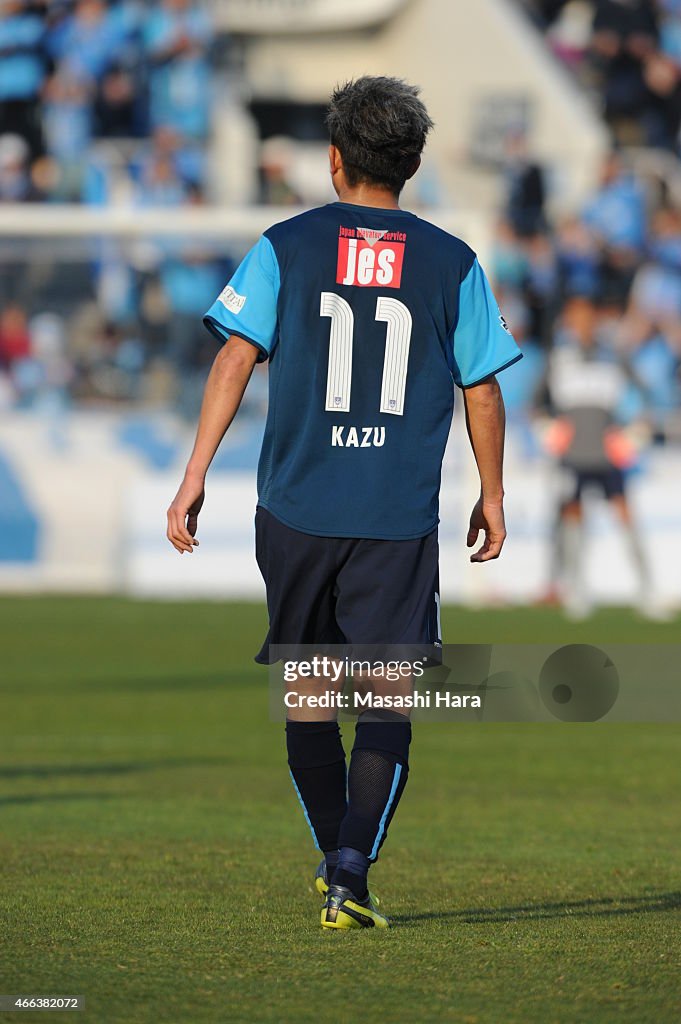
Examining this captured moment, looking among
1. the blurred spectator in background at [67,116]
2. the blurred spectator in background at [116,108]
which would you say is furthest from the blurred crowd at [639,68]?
the blurred spectator in background at [67,116]

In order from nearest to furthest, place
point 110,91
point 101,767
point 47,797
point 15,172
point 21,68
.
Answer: point 47,797, point 101,767, point 15,172, point 21,68, point 110,91

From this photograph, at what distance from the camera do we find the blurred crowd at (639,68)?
26125 millimetres

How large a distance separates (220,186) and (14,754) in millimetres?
15467

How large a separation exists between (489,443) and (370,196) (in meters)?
0.64

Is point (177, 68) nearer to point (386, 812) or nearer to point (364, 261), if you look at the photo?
point (364, 261)

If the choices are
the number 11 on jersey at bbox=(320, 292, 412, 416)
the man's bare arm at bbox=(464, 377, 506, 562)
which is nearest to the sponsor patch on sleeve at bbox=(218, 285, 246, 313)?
the number 11 on jersey at bbox=(320, 292, 412, 416)

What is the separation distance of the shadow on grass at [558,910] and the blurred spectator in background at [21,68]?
17562 mm

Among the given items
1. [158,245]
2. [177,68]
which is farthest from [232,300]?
[177,68]

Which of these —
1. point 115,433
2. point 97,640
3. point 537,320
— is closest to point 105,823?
point 97,640

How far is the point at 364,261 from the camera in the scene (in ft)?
15.1

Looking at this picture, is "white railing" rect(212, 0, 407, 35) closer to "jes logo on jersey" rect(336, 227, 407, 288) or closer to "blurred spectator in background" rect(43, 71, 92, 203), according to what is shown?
"blurred spectator in background" rect(43, 71, 92, 203)

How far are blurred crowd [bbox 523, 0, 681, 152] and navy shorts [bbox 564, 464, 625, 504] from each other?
11.1m

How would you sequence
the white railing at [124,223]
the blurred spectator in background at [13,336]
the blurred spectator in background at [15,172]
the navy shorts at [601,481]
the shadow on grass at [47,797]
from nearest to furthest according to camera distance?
the shadow on grass at [47,797]
the navy shorts at [601,481]
the white railing at [124,223]
the blurred spectator in background at [13,336]
the blurred spectator in background at [15,172]

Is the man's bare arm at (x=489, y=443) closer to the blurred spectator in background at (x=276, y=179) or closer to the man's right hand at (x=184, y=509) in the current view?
the man's right hand at (x=184, y=509)
